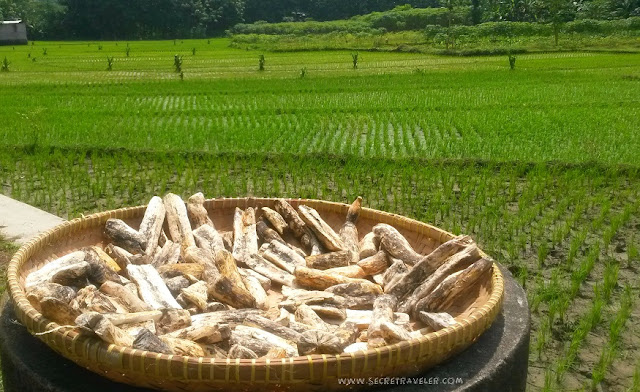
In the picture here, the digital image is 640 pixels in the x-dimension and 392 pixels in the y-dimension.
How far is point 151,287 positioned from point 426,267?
1.04m

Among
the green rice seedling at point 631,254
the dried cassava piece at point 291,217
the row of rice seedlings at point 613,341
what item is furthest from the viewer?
the green rice seedling at point 631,254

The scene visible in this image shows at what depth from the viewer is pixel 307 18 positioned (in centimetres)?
6000

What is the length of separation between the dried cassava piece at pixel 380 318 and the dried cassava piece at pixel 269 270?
0.48 m

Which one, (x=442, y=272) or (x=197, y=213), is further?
(x=197, y=213)

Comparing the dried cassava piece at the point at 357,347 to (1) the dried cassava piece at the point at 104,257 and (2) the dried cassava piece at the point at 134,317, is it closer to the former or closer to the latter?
(2) the dried cassava piece at the point at 134,317

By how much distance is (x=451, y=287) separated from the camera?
88.4 inches

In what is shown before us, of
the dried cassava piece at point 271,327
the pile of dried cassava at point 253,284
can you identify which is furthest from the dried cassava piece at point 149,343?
the dried cassava piece at point 271,327

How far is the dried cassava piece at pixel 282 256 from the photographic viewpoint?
110 inches

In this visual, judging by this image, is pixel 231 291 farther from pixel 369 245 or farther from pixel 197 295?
pixel 369 245

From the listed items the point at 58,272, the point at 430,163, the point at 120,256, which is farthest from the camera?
the point at 430,163

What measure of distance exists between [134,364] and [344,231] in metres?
1.53

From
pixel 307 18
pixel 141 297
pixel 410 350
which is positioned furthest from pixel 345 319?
pixel 307 18

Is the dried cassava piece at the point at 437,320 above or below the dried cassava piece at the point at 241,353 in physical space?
below

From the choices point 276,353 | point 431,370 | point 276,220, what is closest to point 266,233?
point 276,220
